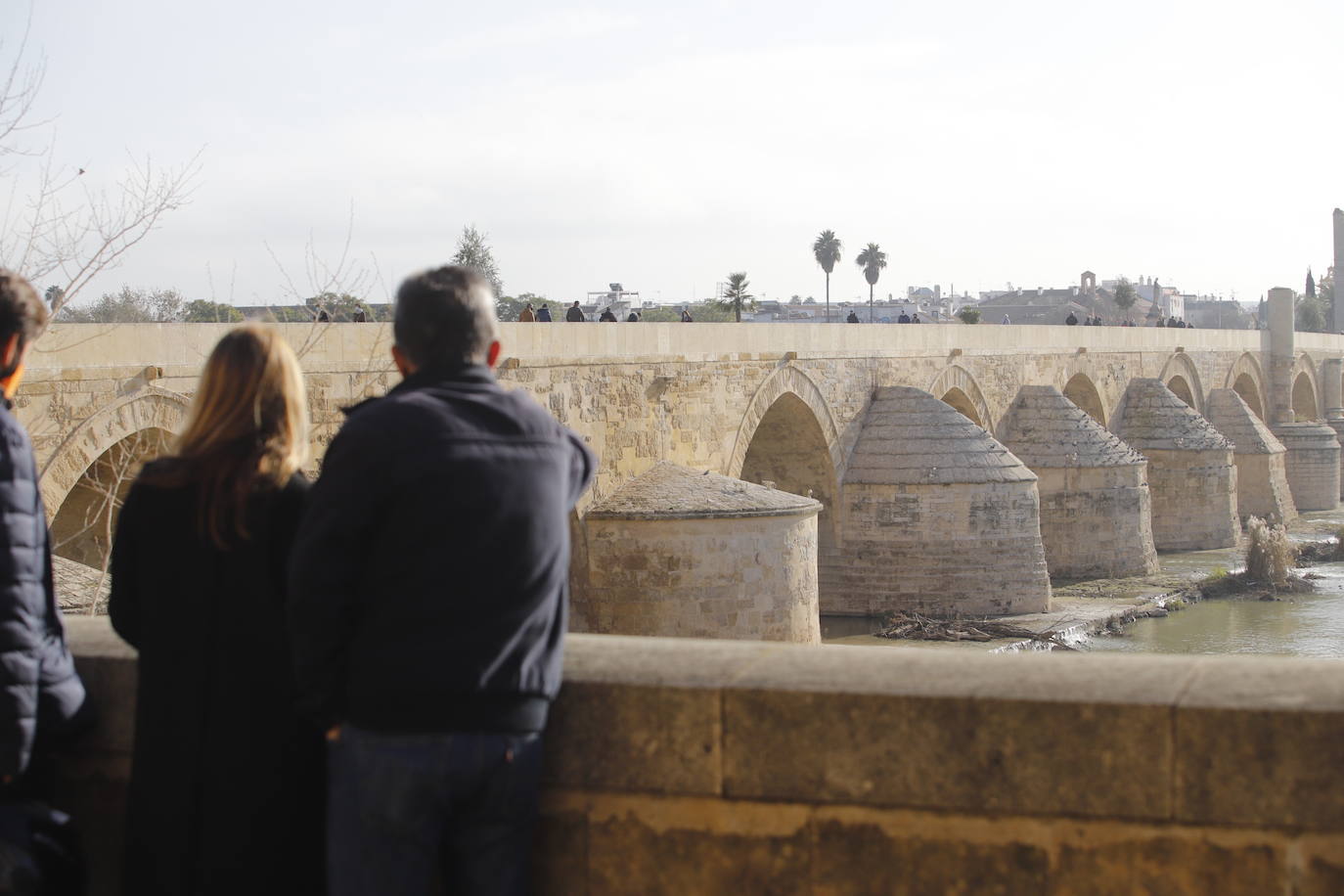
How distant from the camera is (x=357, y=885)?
2.23 meters

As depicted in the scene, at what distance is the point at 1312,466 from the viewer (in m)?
37.6

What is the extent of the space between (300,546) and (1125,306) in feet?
280

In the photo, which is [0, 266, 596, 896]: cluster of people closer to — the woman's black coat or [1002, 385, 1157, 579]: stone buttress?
the woman's black coat

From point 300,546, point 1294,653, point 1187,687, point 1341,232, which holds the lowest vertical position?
point 1294,653

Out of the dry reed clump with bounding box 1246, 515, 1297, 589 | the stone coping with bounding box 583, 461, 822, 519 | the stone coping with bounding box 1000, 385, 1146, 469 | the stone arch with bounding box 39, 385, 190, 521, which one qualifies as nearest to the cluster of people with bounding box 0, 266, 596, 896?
the stone arch with bounding box 39, 385, 190, 521

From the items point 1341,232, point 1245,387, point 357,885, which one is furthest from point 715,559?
point 1341,232

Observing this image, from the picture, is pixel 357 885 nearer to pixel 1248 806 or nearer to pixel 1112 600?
pixel 1248 806

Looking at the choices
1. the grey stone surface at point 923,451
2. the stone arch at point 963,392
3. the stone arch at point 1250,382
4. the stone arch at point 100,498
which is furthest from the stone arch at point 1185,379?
the stone arch at point 100,498

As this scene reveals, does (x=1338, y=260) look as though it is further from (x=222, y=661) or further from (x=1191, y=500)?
(x=222, y=661)

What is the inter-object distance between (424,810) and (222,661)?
0.41m

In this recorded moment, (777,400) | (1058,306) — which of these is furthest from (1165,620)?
(1058,306)

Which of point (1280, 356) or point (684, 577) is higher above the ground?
point (1280, 356)

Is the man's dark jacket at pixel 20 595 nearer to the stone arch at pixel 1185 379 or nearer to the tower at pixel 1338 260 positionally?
the stone arch at pixel 1185 379

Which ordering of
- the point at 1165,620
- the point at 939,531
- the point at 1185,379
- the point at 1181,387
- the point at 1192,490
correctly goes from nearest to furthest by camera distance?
the point at 939,531 < the point at 1165,620 < the point at 1192,490 < the point at 1185,379 < the point at 1181,387
